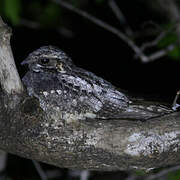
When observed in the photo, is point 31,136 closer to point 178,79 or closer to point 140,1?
point 178,79

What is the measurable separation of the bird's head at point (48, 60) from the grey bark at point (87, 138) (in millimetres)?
447

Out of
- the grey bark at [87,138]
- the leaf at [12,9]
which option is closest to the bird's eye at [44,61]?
the grey bark at [87,138]

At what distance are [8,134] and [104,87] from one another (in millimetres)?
827

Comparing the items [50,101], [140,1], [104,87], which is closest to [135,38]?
[140,1]

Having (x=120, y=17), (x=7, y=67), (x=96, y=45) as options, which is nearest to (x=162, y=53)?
(x=120, y=17)

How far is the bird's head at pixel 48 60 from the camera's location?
306 cm

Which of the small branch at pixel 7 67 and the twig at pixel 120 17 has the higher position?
the twig at pixel 120 17

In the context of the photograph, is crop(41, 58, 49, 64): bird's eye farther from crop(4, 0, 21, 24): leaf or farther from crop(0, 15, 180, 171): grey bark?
crop(4, 0, 21, 24): leaf

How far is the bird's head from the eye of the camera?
3057 millimetres

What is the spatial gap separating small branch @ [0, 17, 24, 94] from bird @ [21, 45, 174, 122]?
0.60 feet

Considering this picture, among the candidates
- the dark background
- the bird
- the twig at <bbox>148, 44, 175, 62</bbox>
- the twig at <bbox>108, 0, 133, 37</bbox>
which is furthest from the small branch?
the twig at <bbox>108, 0, 133, 37</bbox>

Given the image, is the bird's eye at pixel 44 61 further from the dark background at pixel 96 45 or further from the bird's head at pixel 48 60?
the dark background at pixel 96 45

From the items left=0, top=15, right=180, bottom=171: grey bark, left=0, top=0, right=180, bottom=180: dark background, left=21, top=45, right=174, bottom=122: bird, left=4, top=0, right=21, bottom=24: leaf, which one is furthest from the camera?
left=0, top=0, right=180, bottom=180: dark background

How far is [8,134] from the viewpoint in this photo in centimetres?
272
